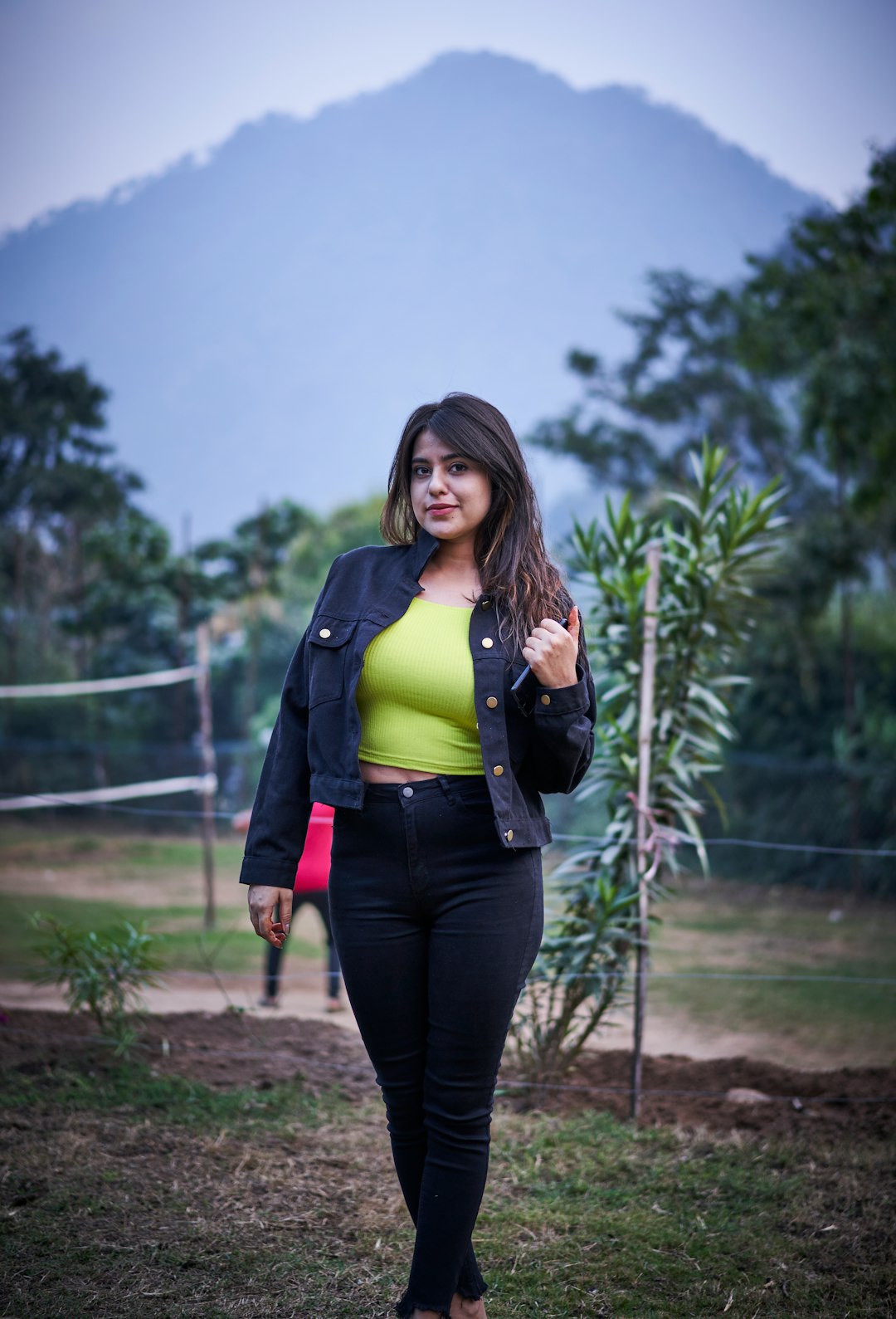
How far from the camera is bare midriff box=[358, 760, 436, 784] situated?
192 cm

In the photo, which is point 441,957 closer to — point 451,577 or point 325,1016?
point 451,577

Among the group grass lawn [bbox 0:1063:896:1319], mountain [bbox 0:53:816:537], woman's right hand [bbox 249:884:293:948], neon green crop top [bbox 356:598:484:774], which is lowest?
grass lawn [bbox 0:1063:896:1319]

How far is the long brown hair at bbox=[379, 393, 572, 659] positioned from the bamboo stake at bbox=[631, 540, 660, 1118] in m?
1.60

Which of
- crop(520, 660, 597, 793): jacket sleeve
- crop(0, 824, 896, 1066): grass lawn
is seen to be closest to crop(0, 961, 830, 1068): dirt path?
crop(0, 824, 896, 1066): grass lawn

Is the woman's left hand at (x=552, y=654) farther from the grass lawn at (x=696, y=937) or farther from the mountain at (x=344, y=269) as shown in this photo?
the mountain at (x=344, y=269)

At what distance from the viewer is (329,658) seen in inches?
78.1

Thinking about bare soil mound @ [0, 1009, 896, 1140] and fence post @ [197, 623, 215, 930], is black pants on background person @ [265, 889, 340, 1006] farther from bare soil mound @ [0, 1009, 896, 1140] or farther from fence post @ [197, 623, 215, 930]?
fence post @ [197, 623, 215, 930]

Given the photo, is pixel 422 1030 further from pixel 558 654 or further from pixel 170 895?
pixel 170 895

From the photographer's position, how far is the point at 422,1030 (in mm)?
1967

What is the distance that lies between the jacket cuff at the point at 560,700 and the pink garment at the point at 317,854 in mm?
2710

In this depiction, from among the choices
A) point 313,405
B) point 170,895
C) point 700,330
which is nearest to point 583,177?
point 313,405

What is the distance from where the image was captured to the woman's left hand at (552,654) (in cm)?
185

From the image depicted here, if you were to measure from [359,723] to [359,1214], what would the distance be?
1590 mm

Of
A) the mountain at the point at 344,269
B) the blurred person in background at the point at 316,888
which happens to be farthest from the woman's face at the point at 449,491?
the mountain at the point at 344,269
